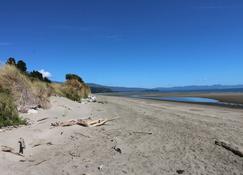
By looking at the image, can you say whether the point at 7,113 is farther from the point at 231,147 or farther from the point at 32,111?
the point at 231,147

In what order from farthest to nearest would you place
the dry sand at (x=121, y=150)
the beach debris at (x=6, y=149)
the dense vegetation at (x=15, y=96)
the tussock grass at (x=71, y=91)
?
the tussock grass at (x=71, y=91) → the dense vegetation at (x=15, y=96) → the beach debris at (x=6, y=149) → the dry sand at (x=121, y=150)

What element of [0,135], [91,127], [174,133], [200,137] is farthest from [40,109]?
[200,137]

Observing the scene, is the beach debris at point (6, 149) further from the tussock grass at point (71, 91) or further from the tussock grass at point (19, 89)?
the tussock grass at point (71, 91)

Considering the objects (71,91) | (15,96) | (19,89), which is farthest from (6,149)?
(71,91)

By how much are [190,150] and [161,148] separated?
805mm

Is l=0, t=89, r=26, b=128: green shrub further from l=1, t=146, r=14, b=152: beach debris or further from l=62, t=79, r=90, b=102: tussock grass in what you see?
l=62, t=79, r=90, b=102: tussock grass

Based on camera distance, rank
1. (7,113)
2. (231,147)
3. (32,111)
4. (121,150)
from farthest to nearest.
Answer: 1. (32,111)
2. (7,113)
3. (121,150)
4. (231,147)

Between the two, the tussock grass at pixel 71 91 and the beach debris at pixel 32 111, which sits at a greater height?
the tussock grass at pixel 71 91

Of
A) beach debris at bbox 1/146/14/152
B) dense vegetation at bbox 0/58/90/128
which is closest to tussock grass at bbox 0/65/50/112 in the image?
dense vegetation at bbox 0/58/90/128

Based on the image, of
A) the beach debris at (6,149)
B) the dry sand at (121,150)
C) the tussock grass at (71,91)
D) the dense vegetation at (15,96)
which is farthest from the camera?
the tussock grass at (71,91)

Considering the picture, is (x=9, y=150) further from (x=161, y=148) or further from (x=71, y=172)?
(x=161, y=148)

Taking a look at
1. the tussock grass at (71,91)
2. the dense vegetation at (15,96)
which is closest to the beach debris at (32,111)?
the dense vegetation at (15,96)

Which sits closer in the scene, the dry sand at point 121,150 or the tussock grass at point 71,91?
the dry sand at point 121,150

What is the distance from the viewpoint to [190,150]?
8.45 m
